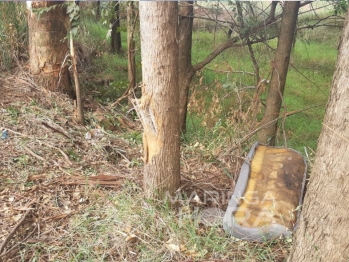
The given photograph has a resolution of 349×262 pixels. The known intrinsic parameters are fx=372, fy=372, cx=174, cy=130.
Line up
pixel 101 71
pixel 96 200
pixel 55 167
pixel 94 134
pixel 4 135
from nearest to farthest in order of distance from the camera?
pixel 96 200 → pixel 55 167 → pixel 4 135 → pixel 94 134 → pixel 101 71

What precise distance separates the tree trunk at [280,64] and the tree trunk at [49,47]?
2.62 meters

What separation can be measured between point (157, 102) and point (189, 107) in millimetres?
3078

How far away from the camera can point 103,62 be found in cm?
830

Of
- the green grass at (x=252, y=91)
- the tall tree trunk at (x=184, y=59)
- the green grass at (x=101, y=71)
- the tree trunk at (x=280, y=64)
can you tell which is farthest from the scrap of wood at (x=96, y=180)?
the green grass at (x=101, y=71)

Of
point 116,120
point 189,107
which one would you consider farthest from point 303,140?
point 116,120

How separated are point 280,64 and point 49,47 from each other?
2.94 m

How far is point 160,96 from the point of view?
8.50 ft

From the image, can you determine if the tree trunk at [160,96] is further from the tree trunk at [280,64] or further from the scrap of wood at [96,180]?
the tree trunk at [280,64]

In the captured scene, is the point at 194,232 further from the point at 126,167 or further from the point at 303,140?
the point at 303,140

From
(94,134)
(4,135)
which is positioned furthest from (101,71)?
(4,135)

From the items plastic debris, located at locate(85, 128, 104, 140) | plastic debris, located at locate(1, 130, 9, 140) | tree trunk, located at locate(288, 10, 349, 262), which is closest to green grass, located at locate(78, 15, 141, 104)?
plastic debris, located at locate(85, 128, 104, 140)

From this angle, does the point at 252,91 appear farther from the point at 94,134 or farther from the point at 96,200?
the point at 96,200

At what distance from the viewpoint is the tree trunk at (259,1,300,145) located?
4.33 meters

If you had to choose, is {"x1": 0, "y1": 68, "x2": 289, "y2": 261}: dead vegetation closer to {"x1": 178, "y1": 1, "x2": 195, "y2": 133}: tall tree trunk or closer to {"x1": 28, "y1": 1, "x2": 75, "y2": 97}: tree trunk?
{"x1": 28, "y1": 1, "x2": 75, "y2": 97}: tree trunk
